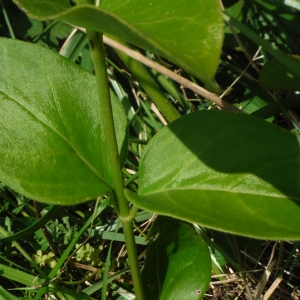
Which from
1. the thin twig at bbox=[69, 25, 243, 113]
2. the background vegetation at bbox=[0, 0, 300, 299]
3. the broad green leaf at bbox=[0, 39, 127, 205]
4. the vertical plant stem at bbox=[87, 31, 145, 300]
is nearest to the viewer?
the vertical plant stem at bbox=[87, 31, 145, 300]

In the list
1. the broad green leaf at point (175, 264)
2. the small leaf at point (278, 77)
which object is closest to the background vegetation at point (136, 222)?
the small leaf at point (278, 77)

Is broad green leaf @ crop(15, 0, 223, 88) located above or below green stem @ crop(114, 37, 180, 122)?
above

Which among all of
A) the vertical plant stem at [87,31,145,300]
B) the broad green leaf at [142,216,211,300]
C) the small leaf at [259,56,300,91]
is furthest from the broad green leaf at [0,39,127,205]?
the small leaf at [259,56,300,91]

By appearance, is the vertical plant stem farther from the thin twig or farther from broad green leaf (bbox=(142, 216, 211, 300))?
the thin twig

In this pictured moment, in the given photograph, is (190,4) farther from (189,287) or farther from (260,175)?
(189,287)

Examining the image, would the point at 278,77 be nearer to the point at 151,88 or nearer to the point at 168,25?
the point at 151,88
